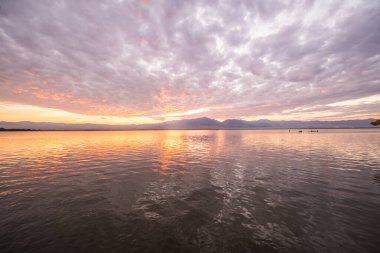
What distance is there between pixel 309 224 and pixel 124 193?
44.4 feet

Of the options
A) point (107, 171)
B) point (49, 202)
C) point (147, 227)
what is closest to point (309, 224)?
point (147, 227)

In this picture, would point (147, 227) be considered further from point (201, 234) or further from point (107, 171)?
point (107, 171)

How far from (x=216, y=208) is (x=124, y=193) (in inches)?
319

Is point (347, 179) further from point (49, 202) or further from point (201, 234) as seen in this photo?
point (49, 202)

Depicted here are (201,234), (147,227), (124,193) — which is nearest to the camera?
(201,234)

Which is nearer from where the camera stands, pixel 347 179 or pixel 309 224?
pixel 309 224

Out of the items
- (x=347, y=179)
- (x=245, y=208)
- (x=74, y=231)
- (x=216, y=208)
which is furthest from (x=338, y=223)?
(x=74, y=231)

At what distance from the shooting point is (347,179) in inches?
738

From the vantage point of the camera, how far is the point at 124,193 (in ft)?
49.3

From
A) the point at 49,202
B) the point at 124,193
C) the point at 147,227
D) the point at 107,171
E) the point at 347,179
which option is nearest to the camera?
the point at 147,227

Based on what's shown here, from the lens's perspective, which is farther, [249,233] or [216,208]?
[216,208]

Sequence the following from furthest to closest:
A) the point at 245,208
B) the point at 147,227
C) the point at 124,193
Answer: the point at 124,193
the point at 245,208
the point at 147,227

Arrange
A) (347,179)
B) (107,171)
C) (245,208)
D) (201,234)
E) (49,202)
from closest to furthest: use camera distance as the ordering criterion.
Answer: (201,234), (245,208), (49,202), (347,179), (107,171)

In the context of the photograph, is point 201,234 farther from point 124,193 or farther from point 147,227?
point 124,193
